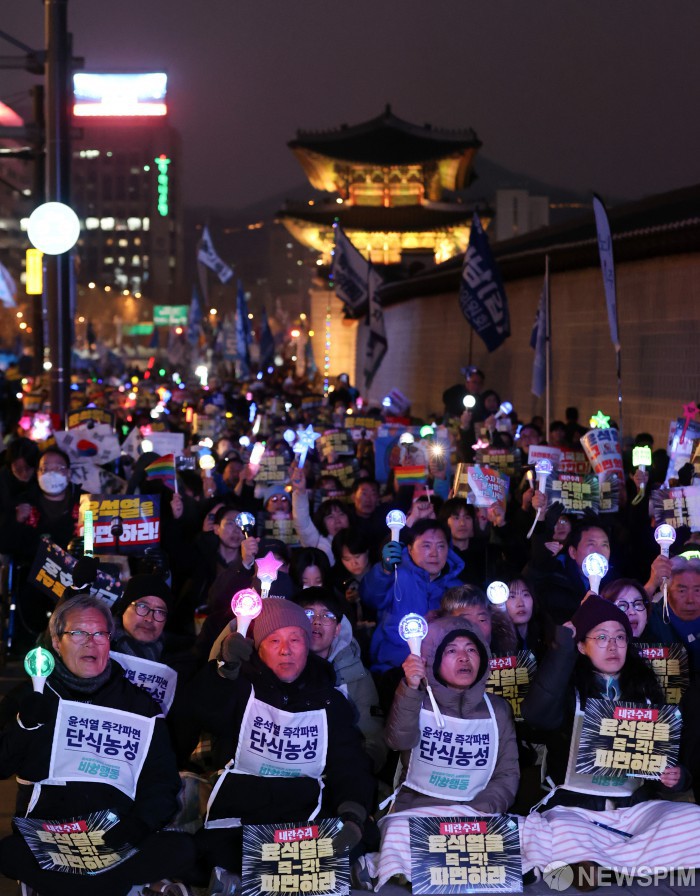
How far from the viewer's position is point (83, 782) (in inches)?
209

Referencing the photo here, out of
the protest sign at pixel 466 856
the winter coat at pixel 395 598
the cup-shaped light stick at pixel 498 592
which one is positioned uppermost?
the cup-shaped light stick at pixel 498 592

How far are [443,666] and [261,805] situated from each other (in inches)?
36.4

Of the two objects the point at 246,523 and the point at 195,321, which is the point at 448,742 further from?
the point at 195,321

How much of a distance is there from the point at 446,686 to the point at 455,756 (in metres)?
0.30

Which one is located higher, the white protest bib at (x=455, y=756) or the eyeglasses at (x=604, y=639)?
the eyeglasses at (x=604, y=639)

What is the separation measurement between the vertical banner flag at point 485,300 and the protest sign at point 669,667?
12.0 metres

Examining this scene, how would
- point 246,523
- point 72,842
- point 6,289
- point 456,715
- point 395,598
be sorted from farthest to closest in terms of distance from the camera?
point 6,289 → point 246,523 → point 395,598 → point 456,715 → point 72,842

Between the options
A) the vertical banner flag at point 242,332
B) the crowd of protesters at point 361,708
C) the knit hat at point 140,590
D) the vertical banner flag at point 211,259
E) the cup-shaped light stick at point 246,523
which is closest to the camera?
the crowd of protesters at point 361,708

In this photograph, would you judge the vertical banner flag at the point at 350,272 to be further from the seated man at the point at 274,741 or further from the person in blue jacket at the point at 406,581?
the seated man at the point at 274,741

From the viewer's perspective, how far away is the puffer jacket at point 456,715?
5.58 metres

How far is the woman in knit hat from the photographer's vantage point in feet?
18.3

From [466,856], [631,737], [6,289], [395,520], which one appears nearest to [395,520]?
[395,520]

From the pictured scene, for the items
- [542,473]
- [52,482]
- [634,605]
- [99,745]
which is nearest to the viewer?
[99,745]

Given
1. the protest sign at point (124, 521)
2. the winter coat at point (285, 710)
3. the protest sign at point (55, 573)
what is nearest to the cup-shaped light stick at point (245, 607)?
the winter coat at point (285, 710)
